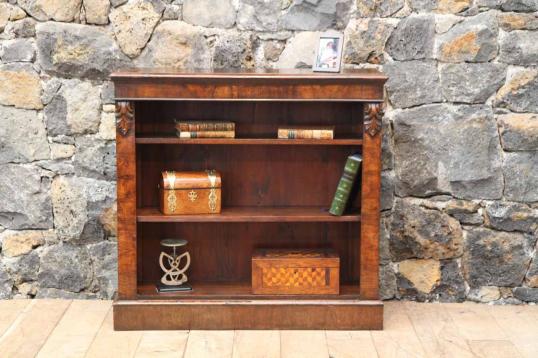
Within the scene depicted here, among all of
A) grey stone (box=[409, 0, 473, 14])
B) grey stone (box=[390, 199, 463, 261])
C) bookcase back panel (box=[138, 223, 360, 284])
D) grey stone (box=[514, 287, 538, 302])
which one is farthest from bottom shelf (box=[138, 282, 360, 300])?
grey stone (box=[409, 0, 473, 14])

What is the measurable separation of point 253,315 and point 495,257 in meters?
1.17

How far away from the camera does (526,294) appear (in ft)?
13.7

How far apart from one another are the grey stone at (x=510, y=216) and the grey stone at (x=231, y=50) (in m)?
1.30

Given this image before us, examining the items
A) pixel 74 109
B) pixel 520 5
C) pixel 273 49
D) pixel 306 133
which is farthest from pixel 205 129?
pixel 520 5

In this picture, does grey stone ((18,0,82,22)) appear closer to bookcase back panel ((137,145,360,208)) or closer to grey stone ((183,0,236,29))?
grey stone ((183,0,236,29))

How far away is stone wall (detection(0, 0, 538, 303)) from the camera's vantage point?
3.99m

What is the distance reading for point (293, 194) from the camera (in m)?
4.06

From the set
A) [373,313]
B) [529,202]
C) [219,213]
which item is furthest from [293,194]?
[529,202]

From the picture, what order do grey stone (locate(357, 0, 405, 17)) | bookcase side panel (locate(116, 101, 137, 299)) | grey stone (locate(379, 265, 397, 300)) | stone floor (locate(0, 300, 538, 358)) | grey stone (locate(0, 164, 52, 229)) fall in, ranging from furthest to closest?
grey stone (locate(379, 265, 397, 300))
grey stone (locate(0, 164, 52, 229))
grey stone (locate(357, 0, 405, 17))
bookcase side panel (locate(116, 101, 137, 299))
stone floor (locate(0, 300, 538, 358))

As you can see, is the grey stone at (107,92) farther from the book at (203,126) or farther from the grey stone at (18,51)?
the book at (203,126)

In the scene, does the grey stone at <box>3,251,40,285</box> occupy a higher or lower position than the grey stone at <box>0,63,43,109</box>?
lower

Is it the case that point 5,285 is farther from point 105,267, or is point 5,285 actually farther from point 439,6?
point 439,6

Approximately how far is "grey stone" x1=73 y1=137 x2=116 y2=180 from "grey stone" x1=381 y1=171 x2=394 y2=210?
1216mm

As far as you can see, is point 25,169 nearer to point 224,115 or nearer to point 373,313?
point 224,115
